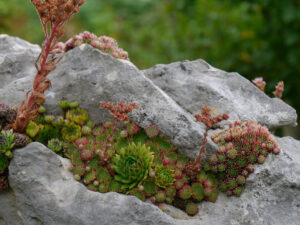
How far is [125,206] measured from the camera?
12.4 ft

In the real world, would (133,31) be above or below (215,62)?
below

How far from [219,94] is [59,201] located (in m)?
2.82

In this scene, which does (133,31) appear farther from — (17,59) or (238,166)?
(238,166)

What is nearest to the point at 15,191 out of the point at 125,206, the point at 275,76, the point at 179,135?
the point at 125,206

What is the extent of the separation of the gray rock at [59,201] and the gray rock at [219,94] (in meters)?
2.01

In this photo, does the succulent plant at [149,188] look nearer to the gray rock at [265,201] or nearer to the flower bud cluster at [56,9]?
the gray rock at [265,201]

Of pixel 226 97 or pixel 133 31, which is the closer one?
pixel 226 97

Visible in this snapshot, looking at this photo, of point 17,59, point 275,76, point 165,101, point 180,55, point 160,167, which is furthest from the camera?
point 180,55

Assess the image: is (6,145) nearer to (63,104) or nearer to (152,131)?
(63,104)

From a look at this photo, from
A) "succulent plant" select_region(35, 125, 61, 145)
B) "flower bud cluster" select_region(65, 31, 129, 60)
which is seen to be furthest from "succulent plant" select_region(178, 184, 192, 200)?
"flower bud cluster" select_region(65, 31, 129, 60)

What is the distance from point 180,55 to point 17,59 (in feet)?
21.6

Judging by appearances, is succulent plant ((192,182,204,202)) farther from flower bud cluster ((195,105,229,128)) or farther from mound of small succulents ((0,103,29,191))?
mound of small succulents ((0,103,29,191))

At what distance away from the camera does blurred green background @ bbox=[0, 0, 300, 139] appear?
9281 millimetres

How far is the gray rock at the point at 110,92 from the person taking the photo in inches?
179
